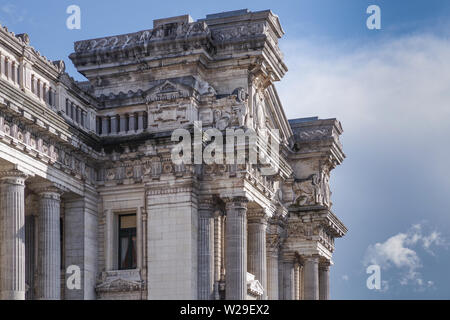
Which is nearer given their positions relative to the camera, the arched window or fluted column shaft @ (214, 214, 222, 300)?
the arched window

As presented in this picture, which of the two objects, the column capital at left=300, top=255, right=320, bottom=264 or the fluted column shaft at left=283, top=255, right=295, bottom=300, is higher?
the column capital at left=300, top=255, right=320, bottom=264

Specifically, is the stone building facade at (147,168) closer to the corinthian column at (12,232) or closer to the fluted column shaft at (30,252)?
the fluted column shaft at (30,252)

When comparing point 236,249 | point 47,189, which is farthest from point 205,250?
point 47,189

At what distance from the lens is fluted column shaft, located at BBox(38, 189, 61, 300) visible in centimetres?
5125

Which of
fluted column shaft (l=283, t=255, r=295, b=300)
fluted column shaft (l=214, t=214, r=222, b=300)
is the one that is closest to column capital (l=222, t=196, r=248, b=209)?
fluted column shaft (l=214, t=214, r=222, b=300)

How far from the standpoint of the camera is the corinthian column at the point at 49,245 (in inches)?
2018

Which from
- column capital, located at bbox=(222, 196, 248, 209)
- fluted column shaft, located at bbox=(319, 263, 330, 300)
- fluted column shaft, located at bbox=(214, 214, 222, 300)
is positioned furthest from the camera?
fluted column shaft, located at bbox=(319, 263, 330, 300)

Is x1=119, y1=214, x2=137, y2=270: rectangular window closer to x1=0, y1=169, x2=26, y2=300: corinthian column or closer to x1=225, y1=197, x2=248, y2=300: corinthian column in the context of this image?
x1=225, y1=197, x2=248, y2=300: corinthian column

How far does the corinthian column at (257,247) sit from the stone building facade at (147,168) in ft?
0.21

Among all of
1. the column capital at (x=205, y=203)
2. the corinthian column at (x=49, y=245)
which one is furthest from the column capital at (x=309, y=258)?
the corinthian column at (x=49, y=245)

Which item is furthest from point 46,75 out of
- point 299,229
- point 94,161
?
point 299,229

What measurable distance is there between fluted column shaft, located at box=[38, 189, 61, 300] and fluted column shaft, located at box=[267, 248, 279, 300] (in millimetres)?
16063
